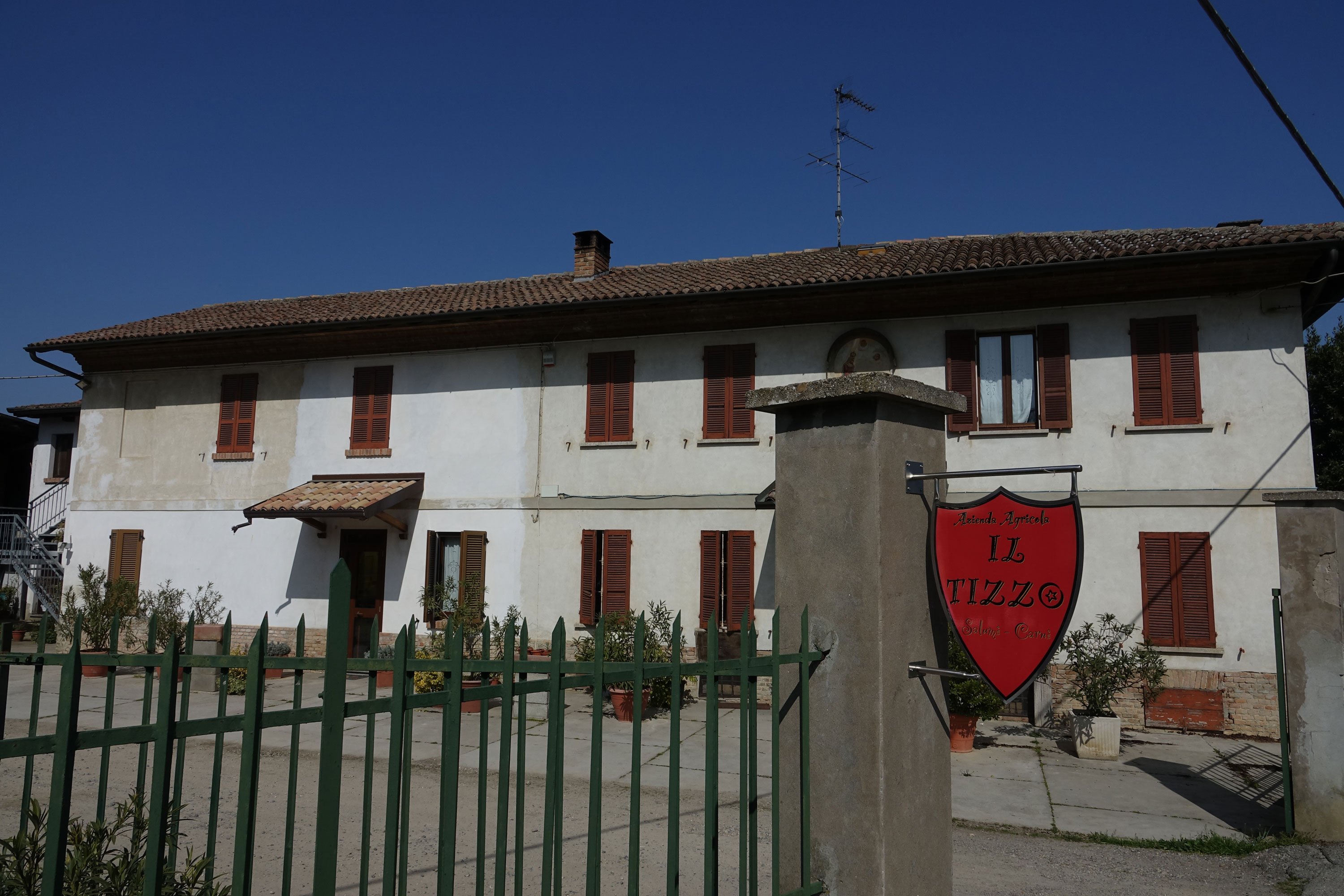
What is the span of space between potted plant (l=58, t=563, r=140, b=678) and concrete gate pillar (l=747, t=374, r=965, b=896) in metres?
15.1

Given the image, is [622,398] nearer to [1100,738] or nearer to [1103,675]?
[1103,675]

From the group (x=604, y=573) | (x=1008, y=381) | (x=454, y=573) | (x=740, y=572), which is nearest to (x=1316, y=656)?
(x=1008, y=381)

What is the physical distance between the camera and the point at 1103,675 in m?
10.3

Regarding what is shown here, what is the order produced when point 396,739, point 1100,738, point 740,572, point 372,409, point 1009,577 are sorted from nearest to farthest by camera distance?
point 396,739, point 1009,577, point 1100,738, point 740,572, point 372,409

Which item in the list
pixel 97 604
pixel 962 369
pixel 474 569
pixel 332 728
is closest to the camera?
pixel 332 728

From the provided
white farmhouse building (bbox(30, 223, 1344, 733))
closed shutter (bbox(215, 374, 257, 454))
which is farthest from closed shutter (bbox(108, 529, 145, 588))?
closed shutter (bbox(215, 374, 257, 454))

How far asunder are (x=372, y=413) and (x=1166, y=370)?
12.3 meters

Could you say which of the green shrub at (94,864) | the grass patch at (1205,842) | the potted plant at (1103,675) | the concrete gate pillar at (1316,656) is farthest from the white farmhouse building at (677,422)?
the green shrub at (94,864)

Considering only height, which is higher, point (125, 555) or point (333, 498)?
point (333, 498)

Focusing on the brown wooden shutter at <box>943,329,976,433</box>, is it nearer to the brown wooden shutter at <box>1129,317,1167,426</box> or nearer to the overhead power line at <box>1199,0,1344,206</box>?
the brown wooden shutter at <box>1129,317,1167,426</box>

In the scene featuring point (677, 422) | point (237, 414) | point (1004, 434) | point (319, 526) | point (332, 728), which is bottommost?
point (332, 728)

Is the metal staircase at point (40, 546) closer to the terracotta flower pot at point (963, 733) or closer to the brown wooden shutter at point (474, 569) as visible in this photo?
the brown wooden shutter at point (474, 569)

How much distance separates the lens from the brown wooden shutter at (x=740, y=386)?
1372cm

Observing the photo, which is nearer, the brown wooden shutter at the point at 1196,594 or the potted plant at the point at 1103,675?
the potted plant at the point at 1103,675
